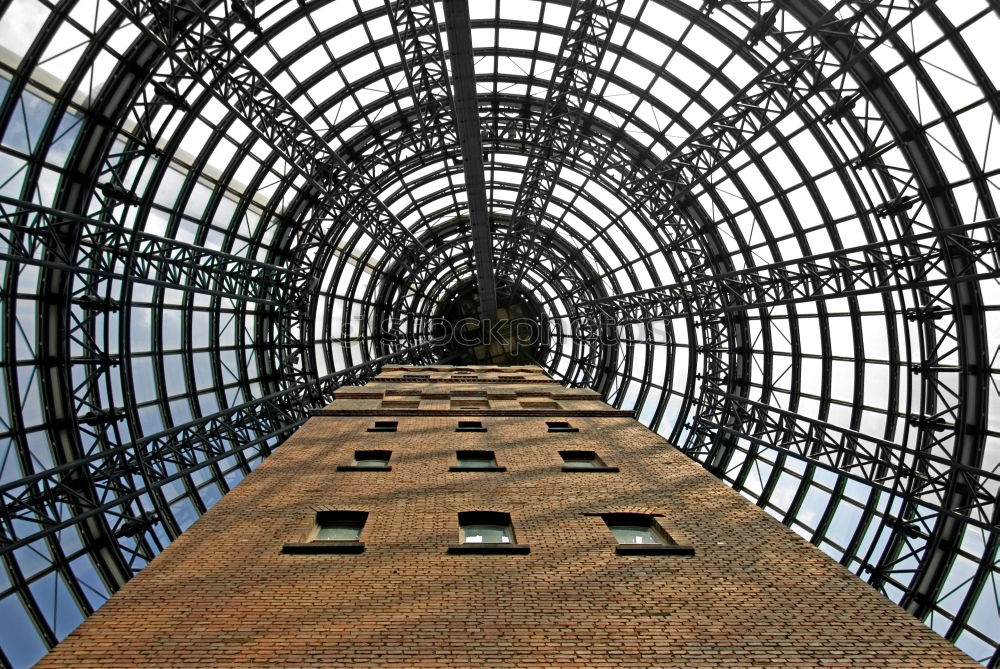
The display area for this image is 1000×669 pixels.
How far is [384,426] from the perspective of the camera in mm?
18672

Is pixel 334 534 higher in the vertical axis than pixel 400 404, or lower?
lower

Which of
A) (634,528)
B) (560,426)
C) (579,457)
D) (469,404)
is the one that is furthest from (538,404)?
(634,528)

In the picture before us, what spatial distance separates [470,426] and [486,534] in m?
8.22

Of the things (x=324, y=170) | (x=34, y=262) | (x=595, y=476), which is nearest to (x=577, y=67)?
(x=324, y=170)

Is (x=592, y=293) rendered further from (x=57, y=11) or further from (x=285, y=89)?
(x=57, y=11)

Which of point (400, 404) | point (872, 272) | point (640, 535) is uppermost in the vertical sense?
point (872, 272)

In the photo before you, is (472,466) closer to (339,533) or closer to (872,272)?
(339,533)

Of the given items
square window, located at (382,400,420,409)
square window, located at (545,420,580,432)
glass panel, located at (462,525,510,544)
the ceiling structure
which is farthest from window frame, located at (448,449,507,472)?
the ceiling structure

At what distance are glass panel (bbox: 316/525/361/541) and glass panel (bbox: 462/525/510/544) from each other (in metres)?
1.92

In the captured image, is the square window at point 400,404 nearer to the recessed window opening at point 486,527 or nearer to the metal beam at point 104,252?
the metal beam at point 104,252

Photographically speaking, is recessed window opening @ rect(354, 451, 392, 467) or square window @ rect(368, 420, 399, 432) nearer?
recessed window opening @ rect(354, 451, 392, 467)

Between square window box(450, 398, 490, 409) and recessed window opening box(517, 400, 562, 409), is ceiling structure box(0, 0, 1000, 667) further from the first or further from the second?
square window box(450, 398, 490, 409)

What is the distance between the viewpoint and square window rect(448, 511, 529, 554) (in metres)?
9.31

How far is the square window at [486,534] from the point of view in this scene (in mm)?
9312
